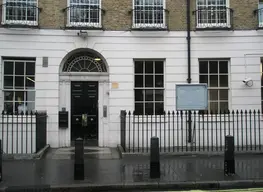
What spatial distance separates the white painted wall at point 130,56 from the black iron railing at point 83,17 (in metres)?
0.32

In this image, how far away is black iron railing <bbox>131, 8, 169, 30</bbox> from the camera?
14078 millimetres

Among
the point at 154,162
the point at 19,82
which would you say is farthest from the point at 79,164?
the point at 19,82

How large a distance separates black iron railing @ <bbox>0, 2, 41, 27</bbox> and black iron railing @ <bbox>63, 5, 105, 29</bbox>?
3.70ft

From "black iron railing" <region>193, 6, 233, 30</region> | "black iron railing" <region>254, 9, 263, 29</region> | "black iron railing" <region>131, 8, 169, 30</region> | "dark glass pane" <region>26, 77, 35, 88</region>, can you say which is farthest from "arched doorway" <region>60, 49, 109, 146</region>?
"black iron railing" <region>254, 9, 263, 29</region>

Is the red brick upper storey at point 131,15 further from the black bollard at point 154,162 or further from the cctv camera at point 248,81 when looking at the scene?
the black bollard at point 154,162

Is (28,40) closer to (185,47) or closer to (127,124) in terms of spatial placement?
(127,124)

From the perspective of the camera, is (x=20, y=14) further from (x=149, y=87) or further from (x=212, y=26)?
(x=212, y=26)

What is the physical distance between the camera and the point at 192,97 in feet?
38.9

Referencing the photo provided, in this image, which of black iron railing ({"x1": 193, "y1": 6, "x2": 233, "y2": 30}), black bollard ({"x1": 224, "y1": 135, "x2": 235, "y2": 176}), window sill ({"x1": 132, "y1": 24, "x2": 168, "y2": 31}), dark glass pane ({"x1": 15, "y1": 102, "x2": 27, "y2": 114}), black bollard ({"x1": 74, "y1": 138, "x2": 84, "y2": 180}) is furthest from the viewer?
black iron railing ({"x1": 193, "y1": 6, "x2": 233, "y2": 30})

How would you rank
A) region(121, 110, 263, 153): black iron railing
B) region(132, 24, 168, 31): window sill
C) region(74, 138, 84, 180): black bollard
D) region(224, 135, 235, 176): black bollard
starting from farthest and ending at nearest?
region(132, 24, 168, 31): window sill → region(121, 110, 263, 153): black iron railing → region(224, 135, 235, 176): black bollard → region(74, 138, 84, 180): black bollard

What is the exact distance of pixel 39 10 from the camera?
541 inches

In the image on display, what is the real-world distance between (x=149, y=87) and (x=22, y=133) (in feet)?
16.4

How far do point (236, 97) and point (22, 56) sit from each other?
8.18 metres

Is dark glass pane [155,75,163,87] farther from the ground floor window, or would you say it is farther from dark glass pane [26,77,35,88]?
dark glass pane [26,77,35,88]
